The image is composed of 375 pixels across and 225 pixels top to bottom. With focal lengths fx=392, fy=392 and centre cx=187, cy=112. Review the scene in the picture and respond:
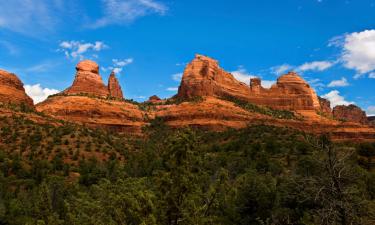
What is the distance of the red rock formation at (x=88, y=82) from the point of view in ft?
412

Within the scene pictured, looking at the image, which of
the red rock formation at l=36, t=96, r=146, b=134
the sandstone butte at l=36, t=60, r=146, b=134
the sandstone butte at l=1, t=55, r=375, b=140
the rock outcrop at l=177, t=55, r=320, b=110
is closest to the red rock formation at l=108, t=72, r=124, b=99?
the sandstone butte at l=1, t=55, r=375, b=140

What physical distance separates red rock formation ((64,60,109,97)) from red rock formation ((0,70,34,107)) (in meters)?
31.9

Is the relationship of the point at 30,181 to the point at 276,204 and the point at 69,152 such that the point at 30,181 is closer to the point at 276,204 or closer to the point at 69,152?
the point at 69,152

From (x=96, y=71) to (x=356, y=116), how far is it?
124413mm

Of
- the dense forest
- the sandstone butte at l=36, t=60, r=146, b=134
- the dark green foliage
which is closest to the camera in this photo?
the dense forest

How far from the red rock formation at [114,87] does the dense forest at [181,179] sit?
131 ft

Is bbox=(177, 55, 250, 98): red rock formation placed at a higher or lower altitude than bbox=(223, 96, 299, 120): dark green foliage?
higher

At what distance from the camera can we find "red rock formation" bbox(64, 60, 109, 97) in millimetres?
125644

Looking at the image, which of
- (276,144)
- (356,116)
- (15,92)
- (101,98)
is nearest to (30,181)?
(276,144)

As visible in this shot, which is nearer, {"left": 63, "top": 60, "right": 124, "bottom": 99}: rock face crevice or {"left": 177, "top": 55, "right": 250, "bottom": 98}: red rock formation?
{"left": 63, "top": 60, "right": 124, "bottom": 99}: rock face crevice

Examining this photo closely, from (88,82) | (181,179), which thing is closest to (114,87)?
(88,82)

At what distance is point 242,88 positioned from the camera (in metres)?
143

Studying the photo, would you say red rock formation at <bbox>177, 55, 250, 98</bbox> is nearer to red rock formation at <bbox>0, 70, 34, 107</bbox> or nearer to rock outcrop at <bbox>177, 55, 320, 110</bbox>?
rock outcrop at <bbox>177, 55, 320, 110</bbox>

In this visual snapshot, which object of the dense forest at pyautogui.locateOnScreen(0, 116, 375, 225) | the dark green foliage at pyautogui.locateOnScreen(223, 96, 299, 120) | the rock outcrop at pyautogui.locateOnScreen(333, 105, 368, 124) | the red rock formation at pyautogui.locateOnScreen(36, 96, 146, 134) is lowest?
the dense forest at pyautogui.locateOnScreen(0, 116, 375, 225)
